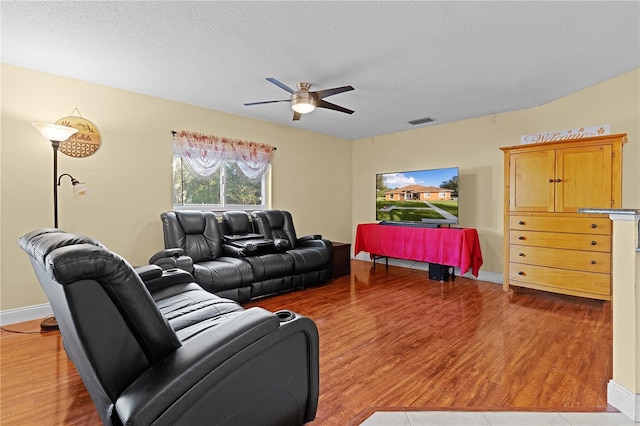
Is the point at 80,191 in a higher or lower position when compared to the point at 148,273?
higher

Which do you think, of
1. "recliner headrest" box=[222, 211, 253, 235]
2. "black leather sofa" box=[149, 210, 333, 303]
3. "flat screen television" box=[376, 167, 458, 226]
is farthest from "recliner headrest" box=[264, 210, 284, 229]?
"flat screen television" box=[376, 167, 458, 226]

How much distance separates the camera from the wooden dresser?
329 cm

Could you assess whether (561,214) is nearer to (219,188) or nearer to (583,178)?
(583,178)

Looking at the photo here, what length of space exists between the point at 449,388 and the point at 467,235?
2752mm

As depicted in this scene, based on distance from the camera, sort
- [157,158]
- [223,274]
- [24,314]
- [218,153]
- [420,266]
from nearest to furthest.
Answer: [24,314]
[223,274]
[157,158]
[218,153]
[420,266]

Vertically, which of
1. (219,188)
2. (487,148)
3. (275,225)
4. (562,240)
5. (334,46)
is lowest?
(562,240)

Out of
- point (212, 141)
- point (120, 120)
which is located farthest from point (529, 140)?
point (120, 120)

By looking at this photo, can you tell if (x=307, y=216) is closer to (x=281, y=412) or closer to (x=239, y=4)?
(x=239, y=4)

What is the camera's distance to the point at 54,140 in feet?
9.70

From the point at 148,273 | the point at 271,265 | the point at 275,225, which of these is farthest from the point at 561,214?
the point at 148,273

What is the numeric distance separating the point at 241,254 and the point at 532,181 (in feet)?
11.7

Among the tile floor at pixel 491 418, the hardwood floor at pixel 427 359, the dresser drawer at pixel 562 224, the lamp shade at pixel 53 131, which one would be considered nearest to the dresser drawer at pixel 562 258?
the dresser drawer at pixel 562 224

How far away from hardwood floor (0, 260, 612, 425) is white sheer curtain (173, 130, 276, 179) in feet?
6.68

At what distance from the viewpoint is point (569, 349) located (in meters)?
2.43
